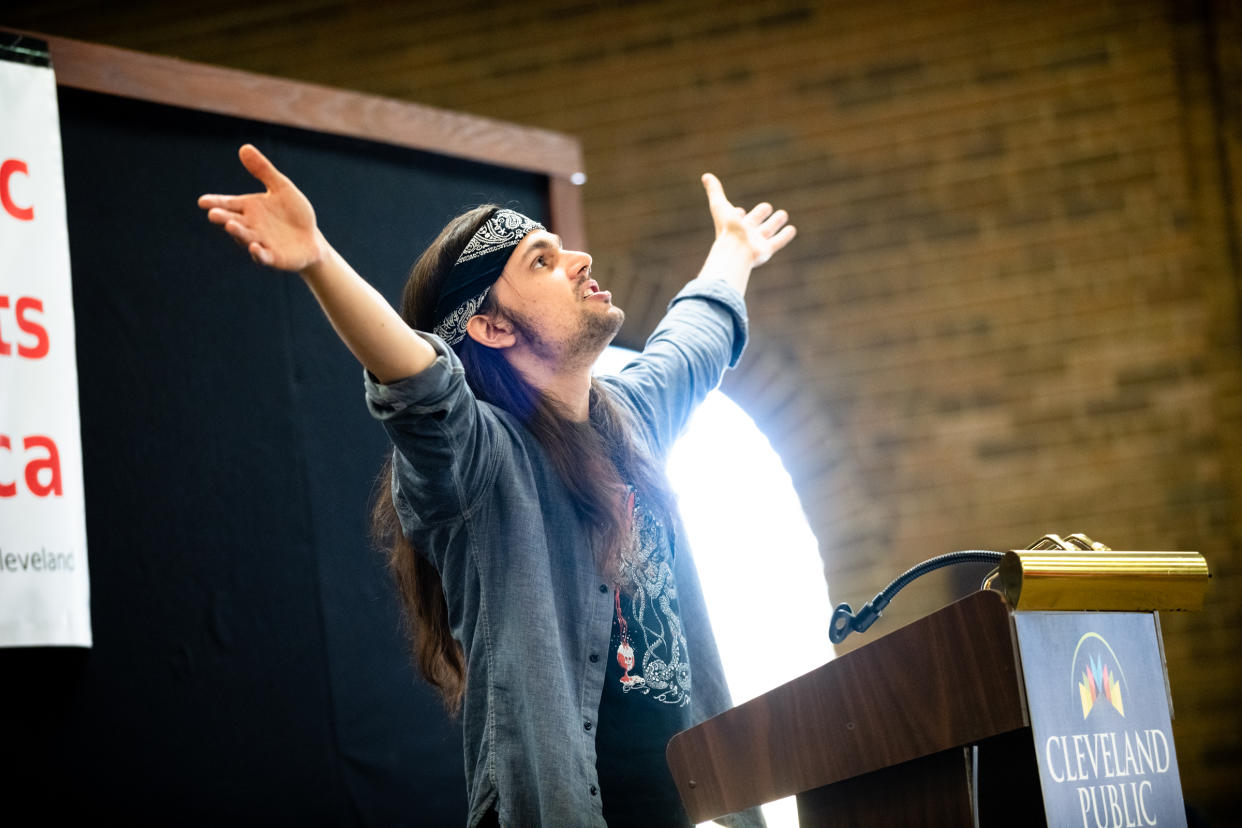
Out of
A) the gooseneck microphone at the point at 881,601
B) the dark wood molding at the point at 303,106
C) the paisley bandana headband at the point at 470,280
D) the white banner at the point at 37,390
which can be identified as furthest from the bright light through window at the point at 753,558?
the gooseneck microphone at the point at 881,601

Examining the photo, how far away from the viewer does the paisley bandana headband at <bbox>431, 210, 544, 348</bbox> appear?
7.09 ft

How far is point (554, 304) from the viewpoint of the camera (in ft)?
7.08

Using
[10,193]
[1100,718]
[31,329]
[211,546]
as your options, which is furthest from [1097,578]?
[10,193]

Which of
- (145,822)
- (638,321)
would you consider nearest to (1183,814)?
(145,822)

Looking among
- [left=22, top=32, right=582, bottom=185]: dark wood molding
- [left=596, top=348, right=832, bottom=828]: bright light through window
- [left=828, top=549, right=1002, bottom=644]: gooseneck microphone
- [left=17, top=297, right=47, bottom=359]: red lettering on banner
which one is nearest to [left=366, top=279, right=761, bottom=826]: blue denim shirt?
[left=828, top=549, right=1002, bottom=644]: gooseneck microphone

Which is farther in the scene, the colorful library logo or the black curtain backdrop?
the black curtain backdrop

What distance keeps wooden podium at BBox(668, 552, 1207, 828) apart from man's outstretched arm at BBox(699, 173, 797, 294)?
1324 mm

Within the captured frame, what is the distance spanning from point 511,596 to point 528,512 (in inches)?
5.3

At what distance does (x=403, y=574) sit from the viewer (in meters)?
2.15

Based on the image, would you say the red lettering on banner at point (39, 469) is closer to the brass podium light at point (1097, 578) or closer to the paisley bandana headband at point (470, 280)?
the paisley bandana headband at point (470, 280)

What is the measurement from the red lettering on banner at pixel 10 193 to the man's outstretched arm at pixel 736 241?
133 cm

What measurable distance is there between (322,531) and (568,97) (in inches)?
105

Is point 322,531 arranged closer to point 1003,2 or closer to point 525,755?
point 525,755

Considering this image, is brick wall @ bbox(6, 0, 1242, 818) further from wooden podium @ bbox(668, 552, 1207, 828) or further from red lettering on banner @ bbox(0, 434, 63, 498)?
wooden podium @ bbox(668, 552, 1207, 828)
